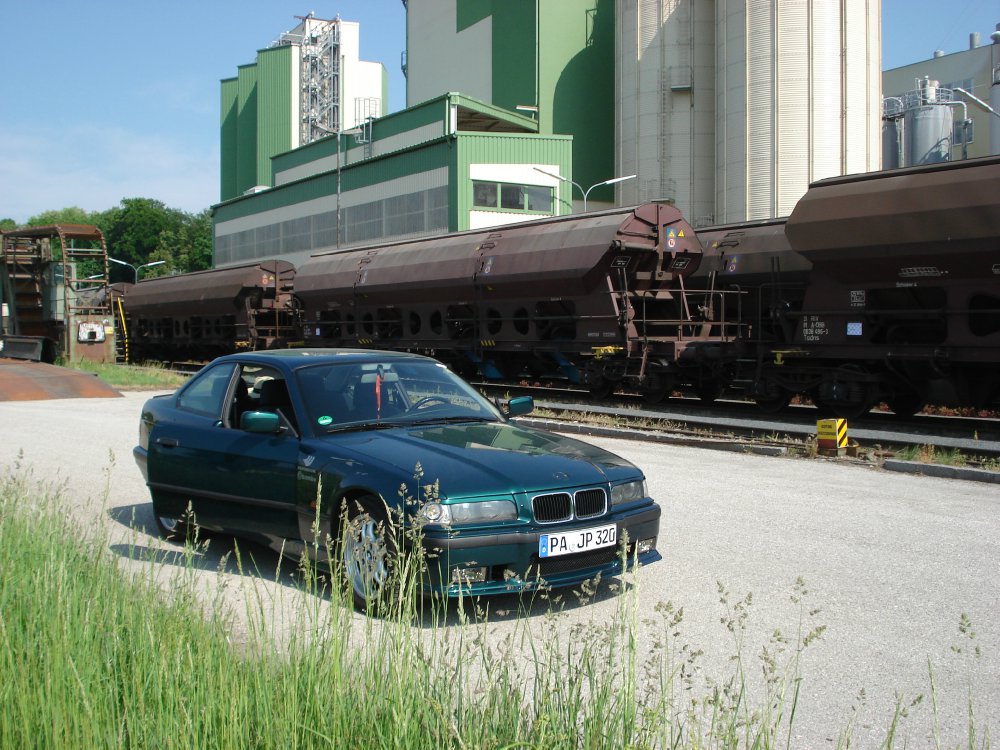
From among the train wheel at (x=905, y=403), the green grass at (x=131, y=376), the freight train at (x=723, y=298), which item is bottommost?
the train wheel at (x=905, y=403)

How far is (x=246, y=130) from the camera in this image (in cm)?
8538

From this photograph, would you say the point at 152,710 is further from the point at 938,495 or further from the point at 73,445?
the point at 73,445

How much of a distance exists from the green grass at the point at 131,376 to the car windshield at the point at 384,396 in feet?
63.3

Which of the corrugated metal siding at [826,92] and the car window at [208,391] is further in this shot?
the corrugated metal siding at [826,92]

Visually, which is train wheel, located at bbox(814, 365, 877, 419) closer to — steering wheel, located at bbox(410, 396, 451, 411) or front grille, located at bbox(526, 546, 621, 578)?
steering wheel, located at bbox(410, 396, 451, 411)

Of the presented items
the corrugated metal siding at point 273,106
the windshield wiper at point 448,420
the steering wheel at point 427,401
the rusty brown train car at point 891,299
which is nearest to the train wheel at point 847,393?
the rusty brown train car at point 891,299

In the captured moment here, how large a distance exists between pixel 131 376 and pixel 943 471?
22.2m

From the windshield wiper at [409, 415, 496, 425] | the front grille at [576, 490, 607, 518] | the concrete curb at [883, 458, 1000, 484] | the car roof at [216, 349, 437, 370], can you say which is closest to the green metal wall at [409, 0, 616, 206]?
the concrete curb at [883, 458, 1000, 484]

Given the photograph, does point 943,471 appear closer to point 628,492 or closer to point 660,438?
point 660,438

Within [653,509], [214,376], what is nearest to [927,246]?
[653,509]

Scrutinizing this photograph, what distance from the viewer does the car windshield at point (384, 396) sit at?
20.4 ft

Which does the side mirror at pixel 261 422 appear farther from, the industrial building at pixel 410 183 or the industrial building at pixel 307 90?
the industrial building at pixel 307 90

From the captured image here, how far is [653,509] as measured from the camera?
5738 millimetres

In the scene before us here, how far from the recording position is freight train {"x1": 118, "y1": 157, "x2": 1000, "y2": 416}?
14148mm
